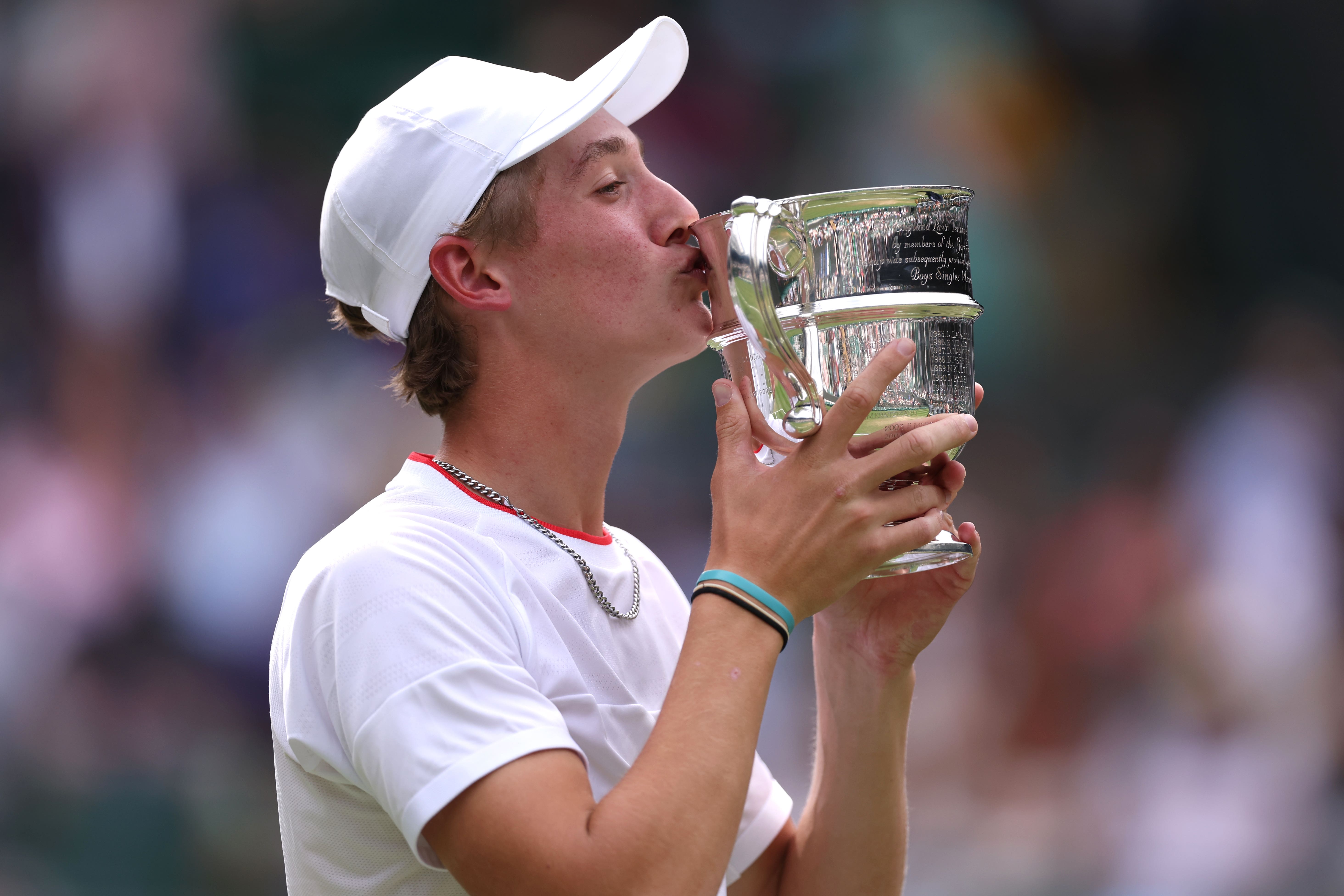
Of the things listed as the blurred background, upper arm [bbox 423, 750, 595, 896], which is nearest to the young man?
upper arm [bbox 423, 750, 595, 896]

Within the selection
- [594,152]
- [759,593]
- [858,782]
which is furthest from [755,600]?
[594,152]

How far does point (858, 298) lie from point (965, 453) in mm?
3782

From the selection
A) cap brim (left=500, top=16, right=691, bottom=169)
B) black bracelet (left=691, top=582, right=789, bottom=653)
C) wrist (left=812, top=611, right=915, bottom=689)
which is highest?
cap brim (left=500, top=16, right=691, bottom=169)

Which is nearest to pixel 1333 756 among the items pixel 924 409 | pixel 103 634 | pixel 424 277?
pixel 924 409

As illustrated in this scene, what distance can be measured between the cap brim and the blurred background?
3.05 m

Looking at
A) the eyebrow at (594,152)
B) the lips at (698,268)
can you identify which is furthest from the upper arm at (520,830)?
the eyebrow at (594,152)

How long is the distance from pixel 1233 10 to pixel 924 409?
4.74m

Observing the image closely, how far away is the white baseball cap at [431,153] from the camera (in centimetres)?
167

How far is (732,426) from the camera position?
1.45 m

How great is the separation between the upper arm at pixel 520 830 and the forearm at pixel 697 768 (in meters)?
0.03

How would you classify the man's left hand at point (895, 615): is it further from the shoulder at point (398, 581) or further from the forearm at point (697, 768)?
the shoulder at point (398, 581)

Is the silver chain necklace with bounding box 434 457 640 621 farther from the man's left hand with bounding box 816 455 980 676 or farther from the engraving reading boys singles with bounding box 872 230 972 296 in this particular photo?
the engraving reading boys singles with bounding box 872 230 972 296

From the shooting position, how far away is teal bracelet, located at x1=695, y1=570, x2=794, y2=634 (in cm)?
134

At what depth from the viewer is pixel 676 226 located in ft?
5.55
